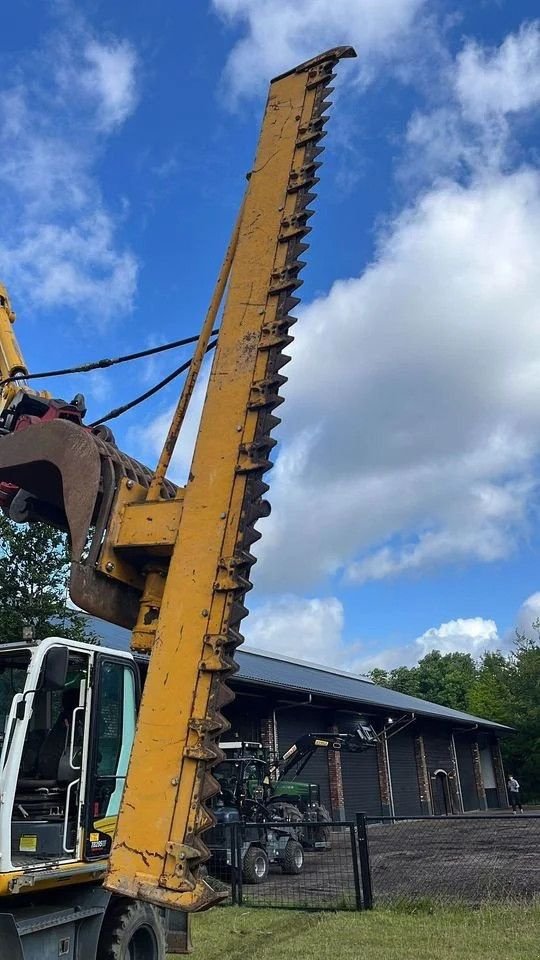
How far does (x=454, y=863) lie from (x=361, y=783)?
1427cm

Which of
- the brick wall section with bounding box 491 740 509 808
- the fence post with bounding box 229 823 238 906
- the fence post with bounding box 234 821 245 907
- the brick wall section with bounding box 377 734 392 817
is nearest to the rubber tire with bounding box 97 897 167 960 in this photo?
the fence post with bounding box 229 823 238 906

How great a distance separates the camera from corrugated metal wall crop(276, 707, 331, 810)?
931 inches

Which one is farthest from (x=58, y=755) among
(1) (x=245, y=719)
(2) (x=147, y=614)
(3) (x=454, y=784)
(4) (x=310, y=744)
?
(3) (x=454, y=784)

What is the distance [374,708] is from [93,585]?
25922 mm

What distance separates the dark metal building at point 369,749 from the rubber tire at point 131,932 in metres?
10.5

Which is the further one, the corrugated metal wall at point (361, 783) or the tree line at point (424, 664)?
the corrugated metal wall at point (361, 783)

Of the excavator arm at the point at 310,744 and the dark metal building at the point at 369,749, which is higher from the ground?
the dark metal building at the point at 369,749

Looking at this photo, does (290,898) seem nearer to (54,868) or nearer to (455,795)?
(54,868)

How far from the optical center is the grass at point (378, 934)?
306 inches

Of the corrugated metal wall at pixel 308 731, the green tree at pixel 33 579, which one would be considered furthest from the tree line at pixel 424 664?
the corrugated metal wall at pixel 308 731

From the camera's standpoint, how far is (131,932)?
588 centimetres

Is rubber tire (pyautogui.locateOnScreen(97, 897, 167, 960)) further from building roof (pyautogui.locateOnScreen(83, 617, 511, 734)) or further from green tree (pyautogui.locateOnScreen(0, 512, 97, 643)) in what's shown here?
building roof (pyautogui.locateOnScreen(83, 617, 511, 734))

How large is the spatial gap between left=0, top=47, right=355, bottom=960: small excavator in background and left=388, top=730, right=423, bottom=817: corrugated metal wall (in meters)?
24.9

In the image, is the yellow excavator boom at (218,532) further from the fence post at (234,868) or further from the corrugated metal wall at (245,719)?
the corrugated metal wall at (245,719)
